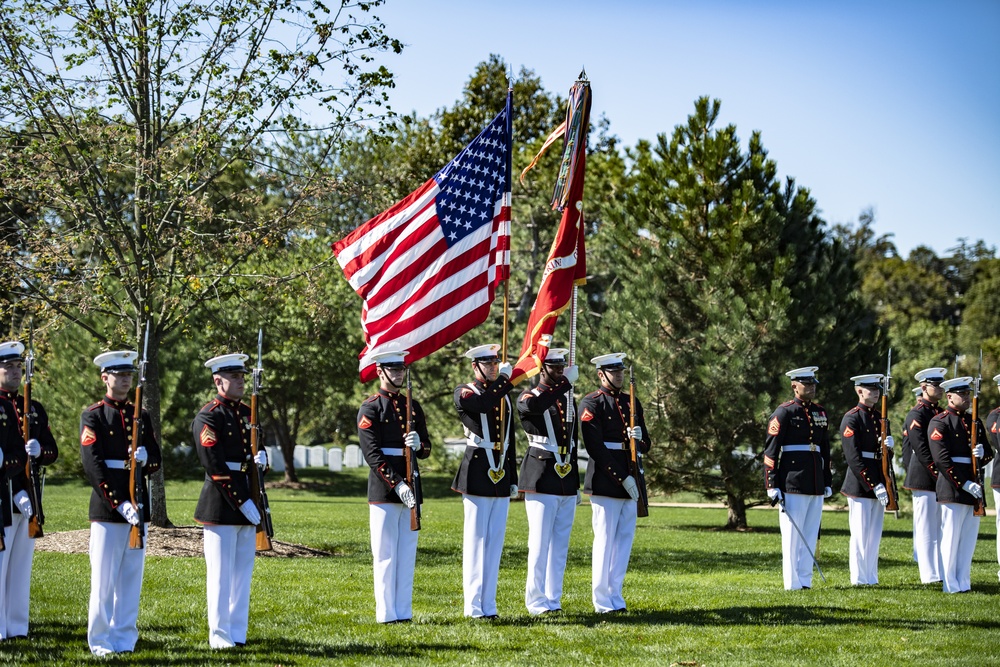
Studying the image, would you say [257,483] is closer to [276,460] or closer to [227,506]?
[227,506]

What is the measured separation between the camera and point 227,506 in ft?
26.9

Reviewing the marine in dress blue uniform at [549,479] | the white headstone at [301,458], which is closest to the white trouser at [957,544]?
the marine in dress blue uniform at [549,479]

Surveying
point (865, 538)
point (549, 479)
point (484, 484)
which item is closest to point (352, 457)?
point (865, 538)

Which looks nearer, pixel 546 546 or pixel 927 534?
pixel 546 546

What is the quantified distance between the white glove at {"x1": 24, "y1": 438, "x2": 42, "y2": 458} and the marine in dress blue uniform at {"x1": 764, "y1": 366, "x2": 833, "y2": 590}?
6.91m

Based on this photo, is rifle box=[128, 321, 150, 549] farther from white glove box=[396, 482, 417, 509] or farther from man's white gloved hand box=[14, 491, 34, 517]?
white glove box=[396, 482, 417, 509]

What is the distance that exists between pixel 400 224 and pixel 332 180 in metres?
5.07

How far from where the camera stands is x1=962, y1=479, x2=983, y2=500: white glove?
38.3 ft

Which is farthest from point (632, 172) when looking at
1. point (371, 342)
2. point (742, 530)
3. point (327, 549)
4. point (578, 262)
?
point (371, 342)

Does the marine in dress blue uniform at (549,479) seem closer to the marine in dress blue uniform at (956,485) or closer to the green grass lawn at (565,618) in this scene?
the green grass lawn at (565,618)

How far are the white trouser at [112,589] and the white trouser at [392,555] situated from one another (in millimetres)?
1900

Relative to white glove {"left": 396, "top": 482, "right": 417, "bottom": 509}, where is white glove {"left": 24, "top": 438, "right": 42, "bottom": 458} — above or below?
above

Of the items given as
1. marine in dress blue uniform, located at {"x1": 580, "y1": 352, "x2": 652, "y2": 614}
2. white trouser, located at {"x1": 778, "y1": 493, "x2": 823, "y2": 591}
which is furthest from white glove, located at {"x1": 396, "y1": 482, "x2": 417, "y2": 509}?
white trouser, located at {"x1": 778, "y1": 493, "x2": 823, "y2": 591}

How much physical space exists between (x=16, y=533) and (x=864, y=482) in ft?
27.1
